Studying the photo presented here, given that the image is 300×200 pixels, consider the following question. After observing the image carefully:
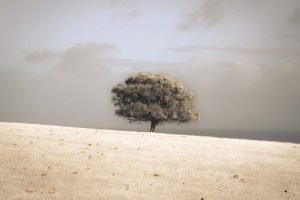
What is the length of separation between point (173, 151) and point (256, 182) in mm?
6841

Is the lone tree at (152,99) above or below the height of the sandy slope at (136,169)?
above

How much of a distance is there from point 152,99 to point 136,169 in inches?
1371

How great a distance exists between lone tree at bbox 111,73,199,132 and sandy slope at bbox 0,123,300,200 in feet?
83.9

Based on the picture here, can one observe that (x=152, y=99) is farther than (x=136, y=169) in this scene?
Yes

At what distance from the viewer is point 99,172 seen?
1814 centimetres

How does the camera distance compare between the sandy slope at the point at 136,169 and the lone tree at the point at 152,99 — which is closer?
the sandy slope at the point at 136,169

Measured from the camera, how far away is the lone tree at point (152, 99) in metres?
53.4

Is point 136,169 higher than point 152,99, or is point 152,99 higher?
point 152,99

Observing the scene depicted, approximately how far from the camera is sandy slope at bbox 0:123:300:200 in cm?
1559

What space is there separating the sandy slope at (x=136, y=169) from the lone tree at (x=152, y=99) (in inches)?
1006

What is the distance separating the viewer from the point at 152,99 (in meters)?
53.9

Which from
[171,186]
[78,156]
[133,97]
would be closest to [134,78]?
[133,97]

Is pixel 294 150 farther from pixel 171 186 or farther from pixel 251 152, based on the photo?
pixel 171 186

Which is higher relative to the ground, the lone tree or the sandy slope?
the lone tree
